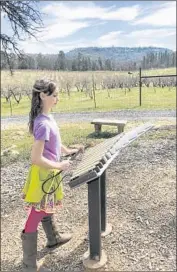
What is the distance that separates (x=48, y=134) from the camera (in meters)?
2.78

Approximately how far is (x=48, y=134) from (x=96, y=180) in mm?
728

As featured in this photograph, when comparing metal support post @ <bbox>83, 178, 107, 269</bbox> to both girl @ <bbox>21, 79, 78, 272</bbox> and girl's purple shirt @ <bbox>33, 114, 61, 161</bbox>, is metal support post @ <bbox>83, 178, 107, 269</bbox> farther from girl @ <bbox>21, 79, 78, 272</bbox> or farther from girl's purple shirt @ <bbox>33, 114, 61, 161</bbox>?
girl's purple shirt @ <bbox>33, 114, 61, 161</bbox>

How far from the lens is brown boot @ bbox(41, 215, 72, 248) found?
3.71 metres

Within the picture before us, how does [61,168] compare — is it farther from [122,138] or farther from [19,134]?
[19,134]

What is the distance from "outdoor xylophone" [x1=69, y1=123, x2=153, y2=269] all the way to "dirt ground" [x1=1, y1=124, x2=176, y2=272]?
129mm

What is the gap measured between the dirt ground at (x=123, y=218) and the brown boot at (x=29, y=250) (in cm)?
39

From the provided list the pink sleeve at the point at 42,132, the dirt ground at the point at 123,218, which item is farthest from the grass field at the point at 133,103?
the pink sleeve at the point at 42,132

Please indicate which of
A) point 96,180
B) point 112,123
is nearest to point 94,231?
point 96,180

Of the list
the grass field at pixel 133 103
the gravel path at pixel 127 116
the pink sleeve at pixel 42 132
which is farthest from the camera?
the grass field at pixel 133 103

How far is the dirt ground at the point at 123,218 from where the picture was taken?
3.80 m

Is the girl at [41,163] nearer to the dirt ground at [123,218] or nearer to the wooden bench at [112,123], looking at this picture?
the dirt ground at [123,218]

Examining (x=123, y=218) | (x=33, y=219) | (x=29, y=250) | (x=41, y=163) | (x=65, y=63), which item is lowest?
(x=123, y=218)

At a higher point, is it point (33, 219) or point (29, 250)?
point (33, 219)

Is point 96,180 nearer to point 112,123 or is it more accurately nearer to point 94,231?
point 94,231
